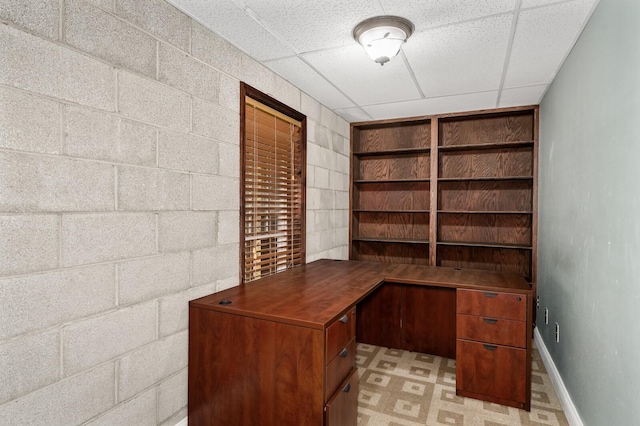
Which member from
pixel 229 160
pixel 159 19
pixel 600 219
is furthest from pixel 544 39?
pixel 159 19

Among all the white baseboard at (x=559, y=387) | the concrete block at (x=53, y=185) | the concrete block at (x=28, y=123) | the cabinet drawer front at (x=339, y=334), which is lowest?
the white baseboard at (x=559, y=387)

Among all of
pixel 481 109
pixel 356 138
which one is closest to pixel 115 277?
pixel 356 138

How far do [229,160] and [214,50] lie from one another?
662 mm

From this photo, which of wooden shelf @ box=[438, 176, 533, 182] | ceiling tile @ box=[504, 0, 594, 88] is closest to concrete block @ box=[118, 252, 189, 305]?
ceiling tile @ box=[504, 0, 594, 88]

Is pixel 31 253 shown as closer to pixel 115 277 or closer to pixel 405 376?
pixel 115 277

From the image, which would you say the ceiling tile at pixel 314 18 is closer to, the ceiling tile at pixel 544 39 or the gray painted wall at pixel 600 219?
the ceiling tile at pixel 544 39

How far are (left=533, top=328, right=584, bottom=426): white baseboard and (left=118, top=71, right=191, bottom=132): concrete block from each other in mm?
2802

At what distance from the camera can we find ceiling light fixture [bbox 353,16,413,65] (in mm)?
1957

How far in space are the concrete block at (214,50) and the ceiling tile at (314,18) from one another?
13.4 inches

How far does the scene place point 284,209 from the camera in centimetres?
298

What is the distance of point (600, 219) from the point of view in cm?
180

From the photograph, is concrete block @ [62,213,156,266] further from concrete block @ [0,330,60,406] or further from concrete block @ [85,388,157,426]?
concrete block @ [85,388,157,426]

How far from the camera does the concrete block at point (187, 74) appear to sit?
181cm

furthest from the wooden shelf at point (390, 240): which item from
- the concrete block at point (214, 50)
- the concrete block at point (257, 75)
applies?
the concrete block at point (214, 50)
